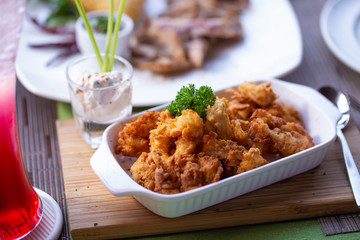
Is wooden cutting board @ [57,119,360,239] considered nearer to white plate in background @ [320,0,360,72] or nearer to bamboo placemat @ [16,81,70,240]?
bamboo placemat @ [16,81,70,240]

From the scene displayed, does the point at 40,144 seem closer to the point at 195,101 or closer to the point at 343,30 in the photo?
the point at 195,101

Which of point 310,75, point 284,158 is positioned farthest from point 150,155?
point 310,75

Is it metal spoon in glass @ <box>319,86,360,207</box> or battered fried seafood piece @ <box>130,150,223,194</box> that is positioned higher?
battered fried seafood piece @ <box>130,150,223,194</box>

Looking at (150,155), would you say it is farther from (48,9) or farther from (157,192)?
(48,9)

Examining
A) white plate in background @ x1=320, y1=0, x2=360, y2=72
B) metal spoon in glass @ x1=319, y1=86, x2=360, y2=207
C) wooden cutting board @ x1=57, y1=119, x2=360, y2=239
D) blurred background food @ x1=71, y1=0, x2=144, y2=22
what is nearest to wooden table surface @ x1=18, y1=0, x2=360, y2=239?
white plate in background @ x1=320, y1=0, x2=360, y2=72

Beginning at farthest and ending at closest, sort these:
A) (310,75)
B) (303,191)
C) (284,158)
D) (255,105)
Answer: (310,75), (255,105), (303,191), (284,158)

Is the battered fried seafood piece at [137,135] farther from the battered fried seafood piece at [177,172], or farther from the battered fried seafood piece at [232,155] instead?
the battered fried seafood piece at [232,155]

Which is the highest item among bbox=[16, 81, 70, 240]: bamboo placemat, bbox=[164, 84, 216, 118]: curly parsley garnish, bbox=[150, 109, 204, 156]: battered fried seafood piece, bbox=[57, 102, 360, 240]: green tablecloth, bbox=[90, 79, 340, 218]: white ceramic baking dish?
bbox=[164, 84, 216, 118]: curly parsley garnish
